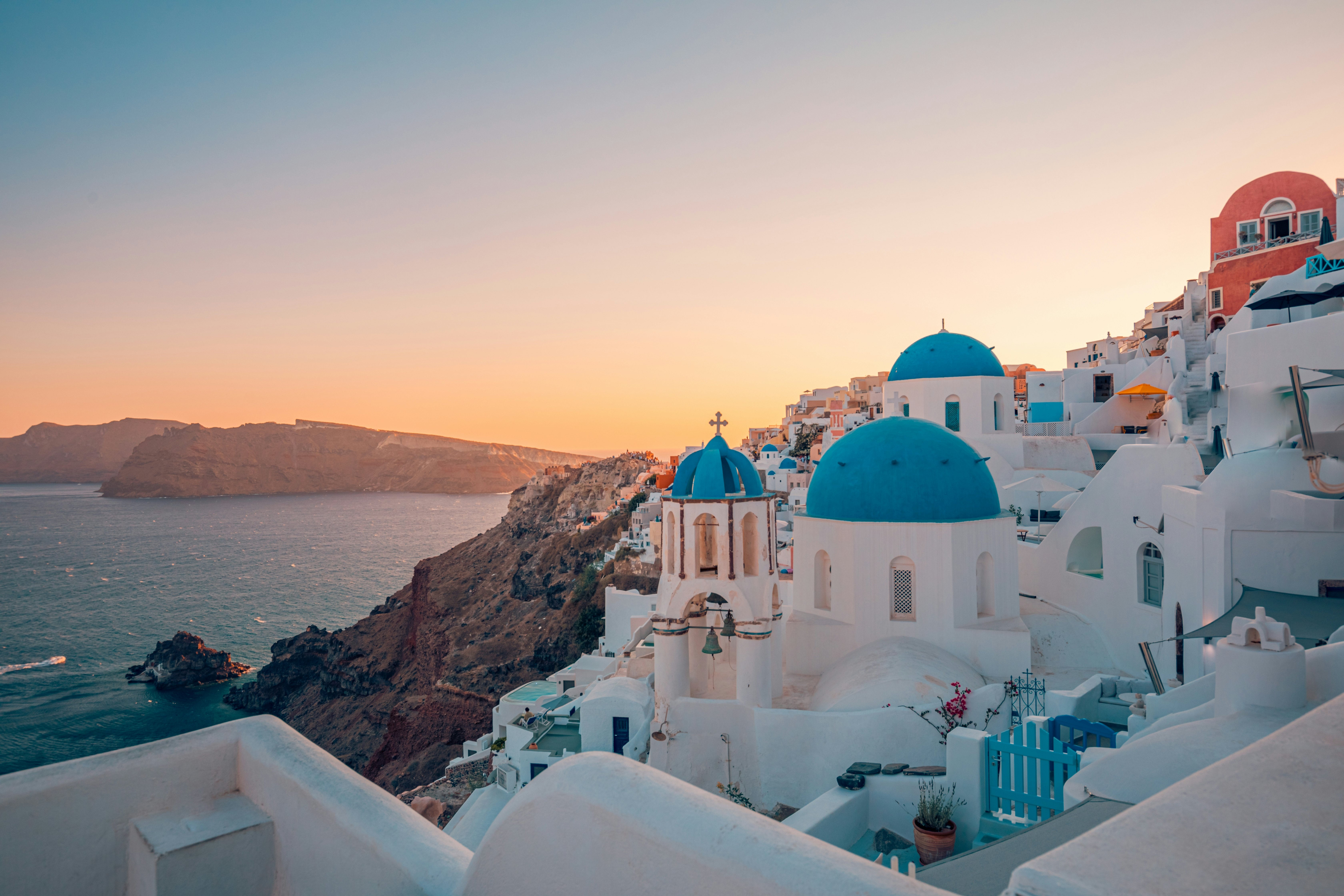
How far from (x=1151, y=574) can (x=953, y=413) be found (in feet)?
29.6

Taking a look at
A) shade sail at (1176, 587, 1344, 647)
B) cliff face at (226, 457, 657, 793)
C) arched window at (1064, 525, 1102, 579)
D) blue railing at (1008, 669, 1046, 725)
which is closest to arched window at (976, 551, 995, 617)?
blue railing at (1008, 669, 1046, 725)

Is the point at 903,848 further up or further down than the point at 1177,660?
further down

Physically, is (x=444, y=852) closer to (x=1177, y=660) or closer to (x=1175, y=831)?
(x=1175, y=831)

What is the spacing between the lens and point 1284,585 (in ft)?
29.0

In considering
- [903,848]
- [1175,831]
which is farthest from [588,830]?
[903,848]

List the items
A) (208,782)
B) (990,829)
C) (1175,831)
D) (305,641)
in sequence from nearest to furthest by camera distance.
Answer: (1175,831)
(208,782)
(990,829)
(305,641)

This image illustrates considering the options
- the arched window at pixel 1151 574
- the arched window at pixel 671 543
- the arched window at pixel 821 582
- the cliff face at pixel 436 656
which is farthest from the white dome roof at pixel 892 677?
the cliff face at pixel 436 656

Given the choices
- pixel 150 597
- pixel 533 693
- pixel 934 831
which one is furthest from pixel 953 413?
pixel 150 597

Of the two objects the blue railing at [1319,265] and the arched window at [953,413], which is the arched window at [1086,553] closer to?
the arched window at [953,413]

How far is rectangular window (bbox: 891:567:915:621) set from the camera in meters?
12.6

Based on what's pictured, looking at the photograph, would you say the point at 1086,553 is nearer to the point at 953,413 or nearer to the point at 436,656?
the point at 953,413

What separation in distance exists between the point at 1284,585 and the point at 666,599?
818 cm

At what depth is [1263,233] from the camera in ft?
79.6

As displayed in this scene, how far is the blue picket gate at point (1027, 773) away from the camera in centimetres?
728
